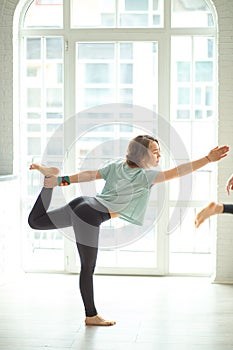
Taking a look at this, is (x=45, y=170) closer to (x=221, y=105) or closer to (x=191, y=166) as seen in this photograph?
(x=191, y=166)

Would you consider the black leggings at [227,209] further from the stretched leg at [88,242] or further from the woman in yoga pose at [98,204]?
the stretched leg at [88,242]

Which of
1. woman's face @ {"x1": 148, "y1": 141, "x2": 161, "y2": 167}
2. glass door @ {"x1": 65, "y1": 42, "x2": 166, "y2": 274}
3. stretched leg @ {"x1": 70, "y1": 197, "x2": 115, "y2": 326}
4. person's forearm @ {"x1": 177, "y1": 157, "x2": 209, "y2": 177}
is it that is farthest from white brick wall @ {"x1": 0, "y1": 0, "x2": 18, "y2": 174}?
person's forearm @ {"x1": 177, "y1": 157, "x2": 209, "y2": 177}

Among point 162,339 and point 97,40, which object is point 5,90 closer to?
point 97,40

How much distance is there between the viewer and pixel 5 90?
624 centimetres

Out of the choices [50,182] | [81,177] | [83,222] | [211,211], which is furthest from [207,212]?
[50,182]

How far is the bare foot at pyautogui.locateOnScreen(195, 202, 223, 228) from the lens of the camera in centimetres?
389

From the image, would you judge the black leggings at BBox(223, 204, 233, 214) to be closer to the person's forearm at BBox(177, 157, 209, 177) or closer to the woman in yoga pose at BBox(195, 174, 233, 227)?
the woman in yoga pose at BBox(195, 174, 233, 227)

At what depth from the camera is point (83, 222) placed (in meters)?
4.60

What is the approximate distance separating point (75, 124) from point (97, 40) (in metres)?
0.77

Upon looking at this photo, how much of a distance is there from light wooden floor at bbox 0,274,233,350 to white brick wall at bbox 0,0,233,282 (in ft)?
1.12

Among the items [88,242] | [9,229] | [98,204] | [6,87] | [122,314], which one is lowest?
[122,314]

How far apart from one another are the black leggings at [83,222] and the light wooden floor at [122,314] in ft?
1.04

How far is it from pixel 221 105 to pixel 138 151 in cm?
148

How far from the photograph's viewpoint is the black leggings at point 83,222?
4.62 metres
